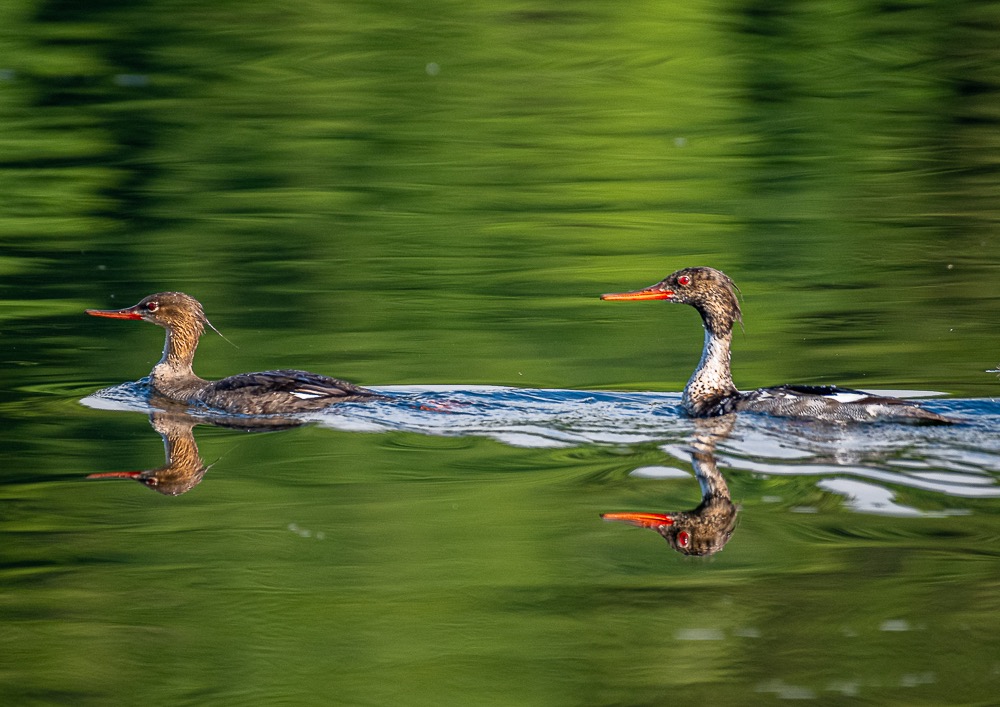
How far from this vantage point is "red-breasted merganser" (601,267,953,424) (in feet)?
27.3

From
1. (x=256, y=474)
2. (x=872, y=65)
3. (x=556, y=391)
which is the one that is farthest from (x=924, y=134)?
(x=256, y=474)

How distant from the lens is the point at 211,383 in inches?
388

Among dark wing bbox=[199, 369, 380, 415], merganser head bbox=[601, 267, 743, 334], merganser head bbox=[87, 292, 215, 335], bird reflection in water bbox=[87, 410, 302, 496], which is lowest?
bird reflection in water bbox=[87, 410, 302, 496]

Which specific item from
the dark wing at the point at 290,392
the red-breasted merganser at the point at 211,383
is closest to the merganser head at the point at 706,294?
the dark wing at the point at 290,392

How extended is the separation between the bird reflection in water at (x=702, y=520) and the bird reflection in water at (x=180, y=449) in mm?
2075

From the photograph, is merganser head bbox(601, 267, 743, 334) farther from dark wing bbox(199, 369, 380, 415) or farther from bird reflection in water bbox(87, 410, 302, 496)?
bird reflection in water bbox(87, 410, 302, 496)

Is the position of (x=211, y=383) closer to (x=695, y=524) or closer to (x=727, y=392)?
(x=727, y=392)

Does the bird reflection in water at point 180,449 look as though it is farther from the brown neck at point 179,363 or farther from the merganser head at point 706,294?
the merganser head at point 706,294

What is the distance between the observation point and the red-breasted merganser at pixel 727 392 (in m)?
8.34

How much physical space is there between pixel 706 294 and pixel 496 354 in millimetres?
1349

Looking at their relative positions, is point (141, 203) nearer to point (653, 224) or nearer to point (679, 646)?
point (653, 224)

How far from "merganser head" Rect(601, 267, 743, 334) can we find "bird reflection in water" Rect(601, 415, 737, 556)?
1.94 meters

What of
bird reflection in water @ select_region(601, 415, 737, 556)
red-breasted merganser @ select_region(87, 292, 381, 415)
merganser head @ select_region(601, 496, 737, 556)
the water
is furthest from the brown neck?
merganser head @ select_region(601, 496, 737, 556)

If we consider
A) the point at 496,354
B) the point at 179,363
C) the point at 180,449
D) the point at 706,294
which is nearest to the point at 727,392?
the point at 706,294
